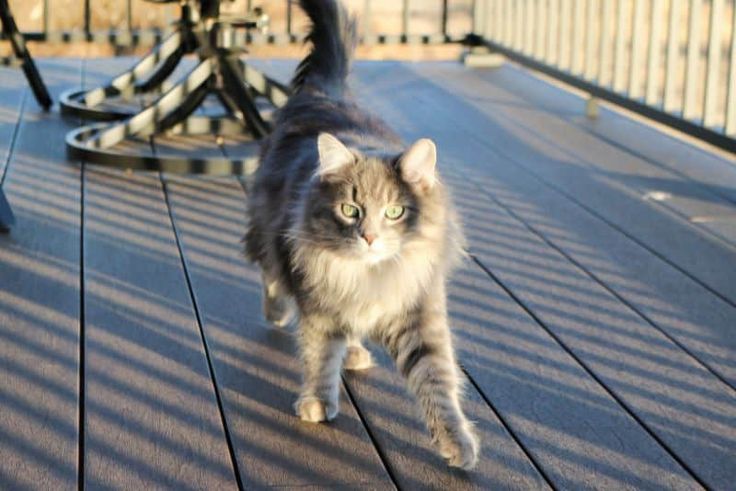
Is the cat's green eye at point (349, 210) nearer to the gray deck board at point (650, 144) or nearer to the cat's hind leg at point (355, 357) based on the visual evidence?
the cat's hind leg at point (355, 357)

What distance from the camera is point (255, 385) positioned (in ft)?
8.91

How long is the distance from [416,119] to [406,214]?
10.2ft

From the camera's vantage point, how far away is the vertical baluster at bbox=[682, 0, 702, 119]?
4.71 meters

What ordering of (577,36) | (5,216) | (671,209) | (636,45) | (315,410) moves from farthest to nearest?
(577,36) → (636,45) → (671,209) → (5,216) → (315,410)

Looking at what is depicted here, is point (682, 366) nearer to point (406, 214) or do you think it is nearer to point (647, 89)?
point (406, 214)

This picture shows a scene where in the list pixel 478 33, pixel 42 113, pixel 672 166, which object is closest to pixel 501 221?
pixel 672 166

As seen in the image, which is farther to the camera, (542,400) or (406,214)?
(542,400)

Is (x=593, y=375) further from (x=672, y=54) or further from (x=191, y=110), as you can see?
(x=191, y=110)

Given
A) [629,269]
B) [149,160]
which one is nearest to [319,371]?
[629,269]

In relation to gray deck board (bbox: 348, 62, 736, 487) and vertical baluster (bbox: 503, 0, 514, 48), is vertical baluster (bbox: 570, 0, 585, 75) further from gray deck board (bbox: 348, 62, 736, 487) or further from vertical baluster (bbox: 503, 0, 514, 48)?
gray deck board (bbox: 348, 62, 736, 487)

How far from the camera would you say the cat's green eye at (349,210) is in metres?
2.42

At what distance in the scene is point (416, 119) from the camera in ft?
18.1

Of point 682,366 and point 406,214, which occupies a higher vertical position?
point 406,214

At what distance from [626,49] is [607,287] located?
2479 millimetres
